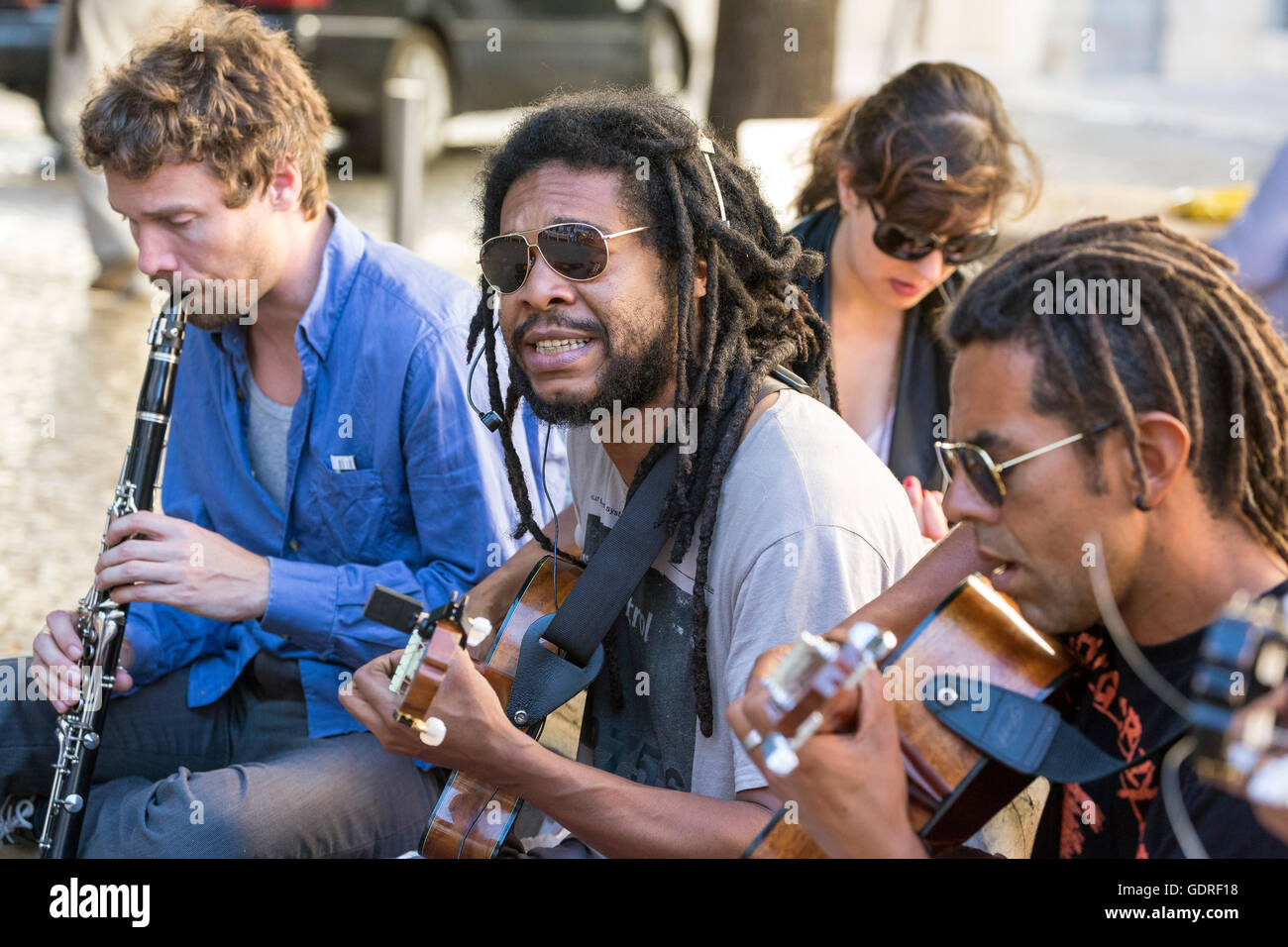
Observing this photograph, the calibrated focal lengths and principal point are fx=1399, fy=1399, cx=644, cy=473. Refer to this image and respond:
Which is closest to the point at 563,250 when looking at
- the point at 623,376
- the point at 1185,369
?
the point at 623,376

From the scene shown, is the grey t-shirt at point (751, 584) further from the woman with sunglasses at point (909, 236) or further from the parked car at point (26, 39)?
the parked car at point (26, 39)

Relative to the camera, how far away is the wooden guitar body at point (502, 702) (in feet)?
6.54

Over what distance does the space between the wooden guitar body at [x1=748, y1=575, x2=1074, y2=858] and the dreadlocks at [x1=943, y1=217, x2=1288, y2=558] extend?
0.29 metres

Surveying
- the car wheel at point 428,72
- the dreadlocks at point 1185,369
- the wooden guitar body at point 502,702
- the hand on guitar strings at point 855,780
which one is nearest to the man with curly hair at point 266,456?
the wooden guitar body at point 502,702

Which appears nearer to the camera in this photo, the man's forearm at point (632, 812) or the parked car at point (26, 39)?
the man's forearm at point (632, 812)

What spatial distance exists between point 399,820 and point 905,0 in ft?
44.8

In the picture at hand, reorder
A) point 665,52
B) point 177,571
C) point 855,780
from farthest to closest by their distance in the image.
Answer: point 665,52 < point 177,571 < point 855,780

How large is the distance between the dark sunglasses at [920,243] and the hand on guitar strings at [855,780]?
71.4 inches

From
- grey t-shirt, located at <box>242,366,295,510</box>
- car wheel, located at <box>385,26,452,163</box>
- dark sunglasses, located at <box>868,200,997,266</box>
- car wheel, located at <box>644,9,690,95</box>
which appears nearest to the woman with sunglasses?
dark sunglasses, located at <box>868,200,997,266</box>

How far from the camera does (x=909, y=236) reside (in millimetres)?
3311

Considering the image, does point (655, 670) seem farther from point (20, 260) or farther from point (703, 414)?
point (20, 260)

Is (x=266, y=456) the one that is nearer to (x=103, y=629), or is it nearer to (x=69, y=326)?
(x=103, y=629)

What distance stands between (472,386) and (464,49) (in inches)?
310

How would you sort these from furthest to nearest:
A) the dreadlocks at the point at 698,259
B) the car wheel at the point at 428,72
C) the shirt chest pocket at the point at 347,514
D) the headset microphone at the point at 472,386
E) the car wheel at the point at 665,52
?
the car wheel at the point at 665,52, the car wheel at the point at 428,72, the shirt chest pocket at the point at 347,514, the headset microphone at the point at 472,386, the dreadlocks at the point at 698,259
